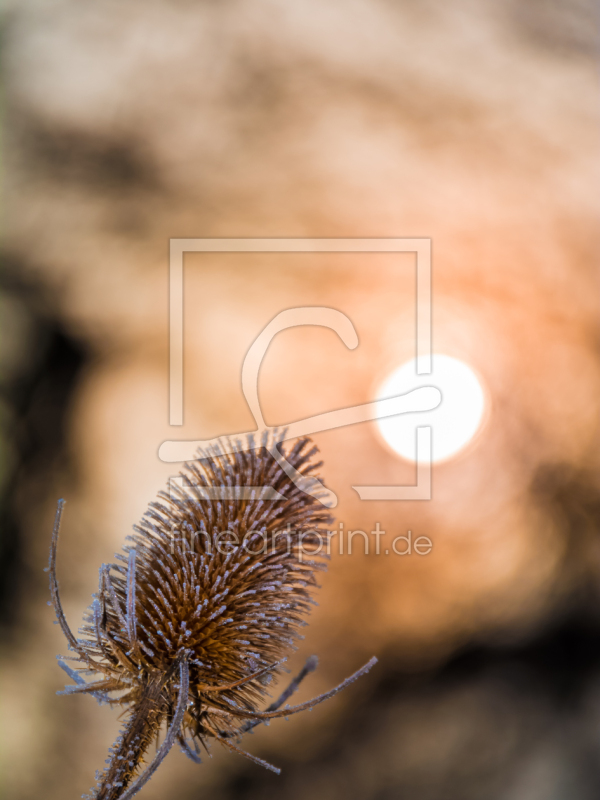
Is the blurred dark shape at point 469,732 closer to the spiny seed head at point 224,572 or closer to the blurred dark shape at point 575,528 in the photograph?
the blurred dark shape at point 575,528

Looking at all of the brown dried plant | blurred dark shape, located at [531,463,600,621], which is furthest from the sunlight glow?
the brown dried plant

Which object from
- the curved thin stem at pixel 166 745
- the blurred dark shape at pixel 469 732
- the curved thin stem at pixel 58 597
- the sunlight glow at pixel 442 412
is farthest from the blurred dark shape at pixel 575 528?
the curved thin stem at pixel 58 597

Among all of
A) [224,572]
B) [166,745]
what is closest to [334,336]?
[224,572]

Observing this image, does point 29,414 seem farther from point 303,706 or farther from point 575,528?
point 575,528

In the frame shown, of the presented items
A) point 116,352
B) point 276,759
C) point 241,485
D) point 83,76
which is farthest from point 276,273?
point 276,759

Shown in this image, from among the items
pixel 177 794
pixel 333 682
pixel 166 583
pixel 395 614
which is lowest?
pixel 177 794

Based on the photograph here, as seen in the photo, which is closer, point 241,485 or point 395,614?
point 241,485

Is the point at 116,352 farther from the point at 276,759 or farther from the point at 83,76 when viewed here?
the point at 276,759
